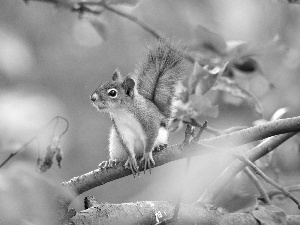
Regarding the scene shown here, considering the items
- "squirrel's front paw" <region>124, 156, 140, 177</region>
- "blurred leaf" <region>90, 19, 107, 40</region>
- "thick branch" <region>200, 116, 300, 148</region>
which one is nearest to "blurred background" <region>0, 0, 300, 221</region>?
"blurred leaf" <region>90, 19, 107, 40</region>

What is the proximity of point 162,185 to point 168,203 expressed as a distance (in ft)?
5.39

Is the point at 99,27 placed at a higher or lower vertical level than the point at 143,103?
higher

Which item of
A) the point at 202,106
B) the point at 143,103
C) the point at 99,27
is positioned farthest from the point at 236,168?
the point at 99,27

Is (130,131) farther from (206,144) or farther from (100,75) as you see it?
(100,75)

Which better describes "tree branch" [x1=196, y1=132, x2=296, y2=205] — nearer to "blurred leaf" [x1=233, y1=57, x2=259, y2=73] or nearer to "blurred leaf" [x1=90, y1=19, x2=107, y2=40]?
"blurred leaf" [x1=233, y1=57, x2=259, y2=73]

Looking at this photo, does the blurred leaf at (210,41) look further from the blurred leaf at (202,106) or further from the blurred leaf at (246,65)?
the blurred leaf at (202,106)

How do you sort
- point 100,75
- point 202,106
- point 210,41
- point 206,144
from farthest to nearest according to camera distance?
1. point 100,75
2. point 210,41
3. point 202,106
4. point 206,144

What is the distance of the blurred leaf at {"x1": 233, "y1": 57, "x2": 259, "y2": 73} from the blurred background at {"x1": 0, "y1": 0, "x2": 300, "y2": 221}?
0.04 m

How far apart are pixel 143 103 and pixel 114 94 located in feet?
0.44

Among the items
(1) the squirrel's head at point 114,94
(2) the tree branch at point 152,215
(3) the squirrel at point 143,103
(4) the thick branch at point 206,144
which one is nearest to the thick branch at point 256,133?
(4) the thick branch at point 206,144

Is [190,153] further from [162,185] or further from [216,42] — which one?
[162,185]

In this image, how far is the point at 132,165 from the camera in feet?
6.42

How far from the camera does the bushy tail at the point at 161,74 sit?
2.37m

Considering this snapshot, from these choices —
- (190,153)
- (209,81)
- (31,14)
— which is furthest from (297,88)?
(31,14)
